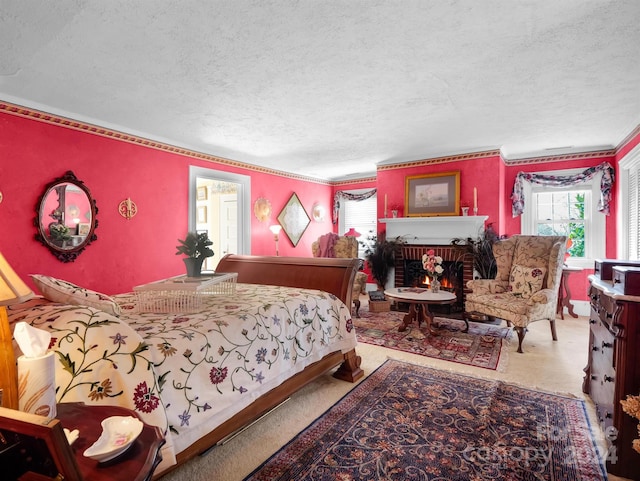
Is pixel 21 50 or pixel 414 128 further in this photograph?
pixel 414 128

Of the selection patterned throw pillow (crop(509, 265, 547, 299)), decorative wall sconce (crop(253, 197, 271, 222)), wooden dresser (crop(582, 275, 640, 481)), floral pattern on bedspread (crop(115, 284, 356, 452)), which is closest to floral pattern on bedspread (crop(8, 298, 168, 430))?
floral pattern on bedspread (crop(115, 284, 356, 452))

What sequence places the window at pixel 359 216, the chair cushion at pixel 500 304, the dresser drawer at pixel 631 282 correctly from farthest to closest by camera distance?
the window at pixel 359 216 < the chair cushion at pixel 500 304 < the dresser drawer at pixel 631 282

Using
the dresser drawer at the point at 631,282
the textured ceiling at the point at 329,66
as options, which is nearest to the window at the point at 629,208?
the textured ceiling at the point at 329,66

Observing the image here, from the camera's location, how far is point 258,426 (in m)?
2.11

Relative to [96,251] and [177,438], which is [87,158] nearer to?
A: [96,251]

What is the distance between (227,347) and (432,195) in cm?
455

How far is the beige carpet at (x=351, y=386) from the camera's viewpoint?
175 centimetres

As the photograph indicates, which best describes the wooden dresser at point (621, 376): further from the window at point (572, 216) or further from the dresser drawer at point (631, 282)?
the window at point (572, 216)

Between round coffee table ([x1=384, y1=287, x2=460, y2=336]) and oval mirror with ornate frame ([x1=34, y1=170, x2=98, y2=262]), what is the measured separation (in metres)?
3.42

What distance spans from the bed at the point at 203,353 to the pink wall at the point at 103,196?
149 centimetres

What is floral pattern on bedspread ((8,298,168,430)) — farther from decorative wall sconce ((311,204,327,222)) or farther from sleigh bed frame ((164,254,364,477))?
decorative wall sconce ((311,204,327,222))

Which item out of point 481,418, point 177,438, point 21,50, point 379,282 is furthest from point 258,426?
point 379,282

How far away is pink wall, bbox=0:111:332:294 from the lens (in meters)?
3.03

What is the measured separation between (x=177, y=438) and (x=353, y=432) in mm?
1046
